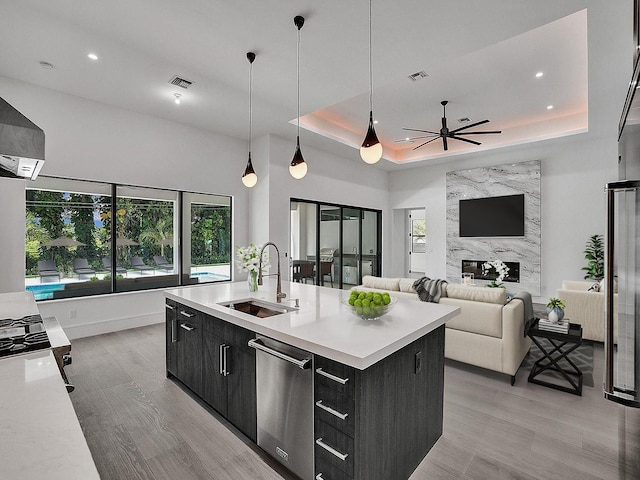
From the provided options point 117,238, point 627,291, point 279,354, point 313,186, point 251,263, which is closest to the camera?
point 627,291

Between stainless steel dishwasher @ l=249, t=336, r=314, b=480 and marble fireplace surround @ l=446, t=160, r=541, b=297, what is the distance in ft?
21.1

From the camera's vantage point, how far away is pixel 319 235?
6.88 m

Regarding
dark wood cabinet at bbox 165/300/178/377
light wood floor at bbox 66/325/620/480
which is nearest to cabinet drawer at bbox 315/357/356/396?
light wood floor at bbox 66/325/620/480

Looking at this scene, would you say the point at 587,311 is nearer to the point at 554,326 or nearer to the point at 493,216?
the point at 554,326

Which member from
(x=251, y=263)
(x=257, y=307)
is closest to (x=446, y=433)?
(x=257, y=307)

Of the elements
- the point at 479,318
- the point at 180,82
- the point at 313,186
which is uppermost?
the point at 180,82

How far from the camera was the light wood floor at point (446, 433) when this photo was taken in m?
1.95

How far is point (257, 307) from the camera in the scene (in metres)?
2.72

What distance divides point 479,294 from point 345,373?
220cm

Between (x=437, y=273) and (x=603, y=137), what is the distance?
4059 millimetres

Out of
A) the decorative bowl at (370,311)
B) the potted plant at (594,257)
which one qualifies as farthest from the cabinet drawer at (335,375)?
the potted plant at (594,257)

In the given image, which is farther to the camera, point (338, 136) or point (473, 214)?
point (473, 214)

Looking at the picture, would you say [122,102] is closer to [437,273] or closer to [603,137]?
[437,273]

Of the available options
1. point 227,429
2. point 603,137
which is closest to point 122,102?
point 227,429
